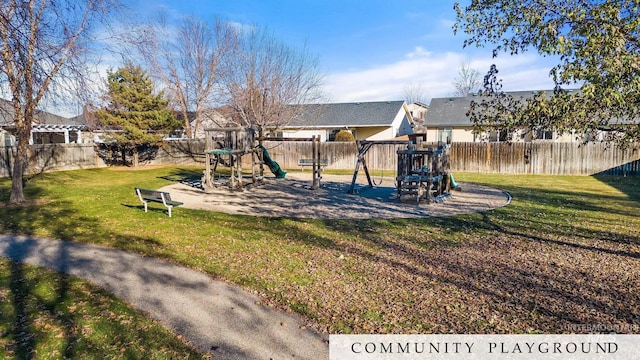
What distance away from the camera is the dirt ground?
1075cm

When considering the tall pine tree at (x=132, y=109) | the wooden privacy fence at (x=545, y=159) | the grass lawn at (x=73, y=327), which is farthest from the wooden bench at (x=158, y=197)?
the wooden privacy fence at (x=545, y=159)

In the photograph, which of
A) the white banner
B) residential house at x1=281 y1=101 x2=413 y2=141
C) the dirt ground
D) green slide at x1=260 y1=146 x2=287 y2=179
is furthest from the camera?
residential house at x1=281 y1=101 x2=413 y2=141

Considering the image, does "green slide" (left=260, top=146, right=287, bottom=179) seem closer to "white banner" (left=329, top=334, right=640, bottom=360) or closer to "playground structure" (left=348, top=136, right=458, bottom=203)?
"playground structure" (left=348, top=136, right=458, bottom=203)

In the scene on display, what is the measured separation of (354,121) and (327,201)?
67.6 feet

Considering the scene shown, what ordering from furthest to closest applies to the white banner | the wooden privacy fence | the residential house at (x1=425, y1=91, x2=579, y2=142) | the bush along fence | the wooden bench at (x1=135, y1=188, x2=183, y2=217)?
1. the residential house at (x1=425, y1=91, x2=579, y2=142)
2. the bush along fence
3. the wooden privacy fence
4. the wooden bench at (x1=135, y1=188, x2=183, y2=217)
5. the white banner

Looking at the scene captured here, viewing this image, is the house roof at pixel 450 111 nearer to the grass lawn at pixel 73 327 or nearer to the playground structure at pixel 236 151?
the playground structure at pixel 236 151

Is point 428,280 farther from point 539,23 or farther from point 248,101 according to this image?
point 248,101

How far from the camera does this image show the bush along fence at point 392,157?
20391 millimetres

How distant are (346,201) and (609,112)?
25.9 ft

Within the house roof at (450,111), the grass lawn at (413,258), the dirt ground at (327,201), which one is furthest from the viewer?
the house roof at (450,111)

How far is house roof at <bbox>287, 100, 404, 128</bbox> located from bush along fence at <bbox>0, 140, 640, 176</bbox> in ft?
18.3

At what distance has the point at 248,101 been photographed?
25391mm

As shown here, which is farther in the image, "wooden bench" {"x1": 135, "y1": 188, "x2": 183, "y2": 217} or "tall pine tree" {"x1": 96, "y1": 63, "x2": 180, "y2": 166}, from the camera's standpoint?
"tall pine tree" {"x1": 96, "y1": 63, "x2": 180, "y2": 166}

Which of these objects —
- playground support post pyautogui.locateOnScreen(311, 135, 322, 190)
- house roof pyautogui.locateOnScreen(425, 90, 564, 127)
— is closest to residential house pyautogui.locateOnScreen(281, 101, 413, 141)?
house roof pyautogui.locateOnScreen(425, 90, 564, 127)
